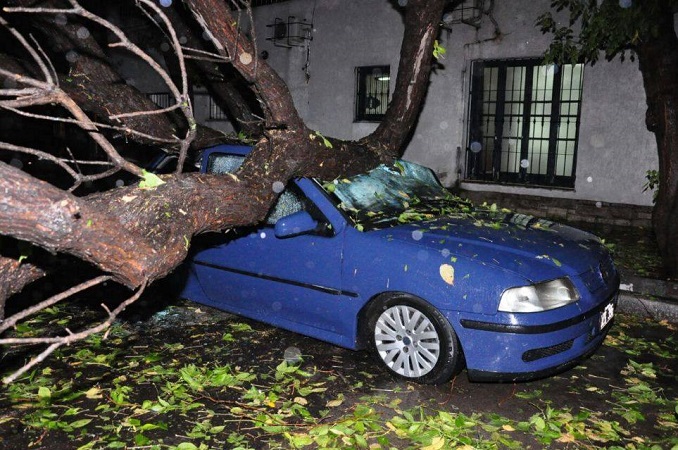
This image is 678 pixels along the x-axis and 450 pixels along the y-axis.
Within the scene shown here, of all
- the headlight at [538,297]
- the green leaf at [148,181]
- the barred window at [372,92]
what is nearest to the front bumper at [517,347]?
the headlight at [538,297]

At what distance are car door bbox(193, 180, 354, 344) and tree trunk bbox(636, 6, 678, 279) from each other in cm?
470

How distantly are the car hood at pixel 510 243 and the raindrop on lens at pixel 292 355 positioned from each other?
1.32 meters

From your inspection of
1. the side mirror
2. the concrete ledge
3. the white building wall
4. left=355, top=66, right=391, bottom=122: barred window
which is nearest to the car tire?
the side mirror

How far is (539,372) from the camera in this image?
4.07 m

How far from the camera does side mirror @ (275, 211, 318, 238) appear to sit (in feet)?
15.3

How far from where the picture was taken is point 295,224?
4684 millimetres

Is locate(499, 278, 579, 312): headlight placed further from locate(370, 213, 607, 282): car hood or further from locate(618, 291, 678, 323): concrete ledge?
locate(618, 291, 678, 323): concrete ledge

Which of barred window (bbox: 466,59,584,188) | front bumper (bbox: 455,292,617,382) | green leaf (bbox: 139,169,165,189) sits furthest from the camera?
barred window (bbox: 466,59,584,188)

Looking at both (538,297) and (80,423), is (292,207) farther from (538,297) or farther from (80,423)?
(80,423)

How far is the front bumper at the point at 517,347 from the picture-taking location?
397 cm

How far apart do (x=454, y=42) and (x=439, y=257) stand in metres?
10.8

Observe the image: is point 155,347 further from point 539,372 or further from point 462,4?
point 462,4

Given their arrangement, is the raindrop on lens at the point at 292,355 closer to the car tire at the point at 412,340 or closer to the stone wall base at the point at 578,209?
the car tire at the point at 412,340

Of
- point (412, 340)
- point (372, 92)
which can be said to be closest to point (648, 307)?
point (412, 340)
